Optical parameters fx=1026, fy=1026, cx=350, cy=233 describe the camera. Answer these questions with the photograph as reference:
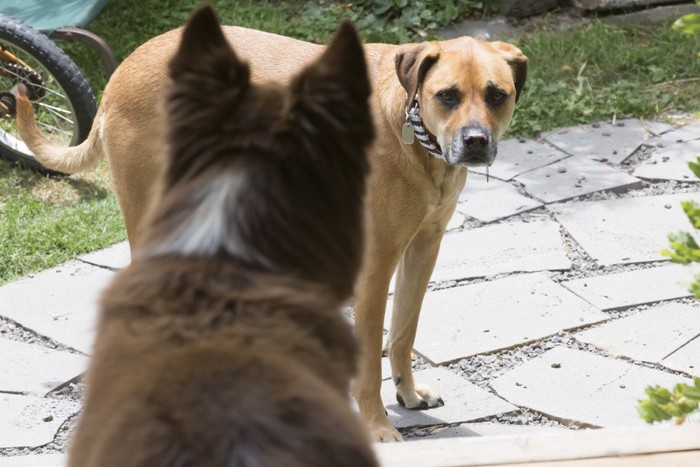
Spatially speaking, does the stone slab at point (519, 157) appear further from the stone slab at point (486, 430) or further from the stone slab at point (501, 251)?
the stone slab at point (486, 430)

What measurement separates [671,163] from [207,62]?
14.8 feet

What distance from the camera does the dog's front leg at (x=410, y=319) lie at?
4164mm

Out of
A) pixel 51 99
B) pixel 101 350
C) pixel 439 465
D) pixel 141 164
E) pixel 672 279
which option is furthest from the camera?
pixel 51 99

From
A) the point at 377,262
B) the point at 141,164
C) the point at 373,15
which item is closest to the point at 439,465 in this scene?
the point at 377,262

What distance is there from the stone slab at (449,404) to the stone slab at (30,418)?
128cm

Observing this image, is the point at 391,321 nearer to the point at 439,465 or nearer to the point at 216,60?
the point at 439,465

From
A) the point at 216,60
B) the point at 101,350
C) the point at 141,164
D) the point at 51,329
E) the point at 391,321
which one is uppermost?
the point at 216,60

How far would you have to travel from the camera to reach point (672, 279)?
4.95m

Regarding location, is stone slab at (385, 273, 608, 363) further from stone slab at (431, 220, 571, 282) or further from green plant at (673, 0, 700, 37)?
green plant at (673, 0, 700, 37)

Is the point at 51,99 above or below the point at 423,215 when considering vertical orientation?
below

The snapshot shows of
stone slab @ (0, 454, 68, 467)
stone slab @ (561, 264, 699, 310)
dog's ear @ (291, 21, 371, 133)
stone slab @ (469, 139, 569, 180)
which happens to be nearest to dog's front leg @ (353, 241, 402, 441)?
stone slab @ (0, 454, 68, 467)

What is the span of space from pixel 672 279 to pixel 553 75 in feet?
8.34

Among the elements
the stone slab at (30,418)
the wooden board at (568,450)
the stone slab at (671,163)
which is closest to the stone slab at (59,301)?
the stone slab at (30,418)

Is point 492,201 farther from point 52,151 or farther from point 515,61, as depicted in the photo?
point 52,151
